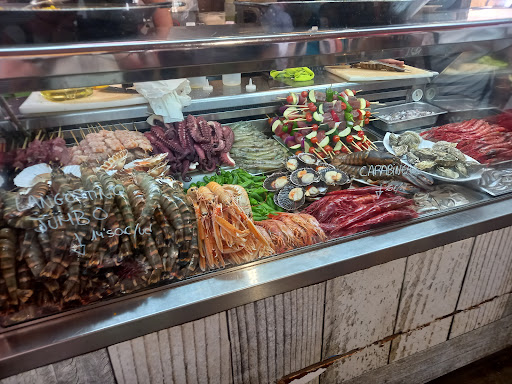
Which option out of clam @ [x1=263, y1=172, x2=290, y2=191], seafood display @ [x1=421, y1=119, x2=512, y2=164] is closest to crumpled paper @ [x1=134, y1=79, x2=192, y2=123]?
clam @ [x1=263, y1=172, x2=290, y2=191]

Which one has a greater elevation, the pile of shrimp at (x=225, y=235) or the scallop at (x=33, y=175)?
the scallop at (x=33, y=175)

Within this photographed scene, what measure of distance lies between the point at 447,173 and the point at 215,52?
1862mm

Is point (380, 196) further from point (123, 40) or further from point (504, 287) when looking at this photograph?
point (123, 40)

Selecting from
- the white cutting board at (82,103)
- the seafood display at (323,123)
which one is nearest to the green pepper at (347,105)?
the seafood display at (323,123)

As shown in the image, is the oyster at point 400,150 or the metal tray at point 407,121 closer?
the oyster at point 400,150

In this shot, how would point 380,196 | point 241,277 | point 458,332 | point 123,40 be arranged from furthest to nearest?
point 458,332 → point 380,196 → point 241,277 → point 123,40

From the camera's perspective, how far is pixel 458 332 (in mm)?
2791

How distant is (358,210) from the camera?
88.1 inches

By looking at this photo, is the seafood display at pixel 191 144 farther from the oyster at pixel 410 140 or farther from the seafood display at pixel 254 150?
the oyster at pixel 410 140

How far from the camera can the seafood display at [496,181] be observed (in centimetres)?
251

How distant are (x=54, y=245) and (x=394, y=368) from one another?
7.89ft

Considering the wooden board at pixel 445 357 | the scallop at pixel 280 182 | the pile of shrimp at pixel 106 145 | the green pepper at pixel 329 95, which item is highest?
the green pepper at pixel 329 95

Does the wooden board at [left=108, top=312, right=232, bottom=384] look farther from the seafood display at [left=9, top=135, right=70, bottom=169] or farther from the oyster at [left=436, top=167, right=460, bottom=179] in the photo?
the oyster at [left=436, top=167, right=460, bottom=179]

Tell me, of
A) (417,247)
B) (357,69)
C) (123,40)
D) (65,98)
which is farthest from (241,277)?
(357,69)
